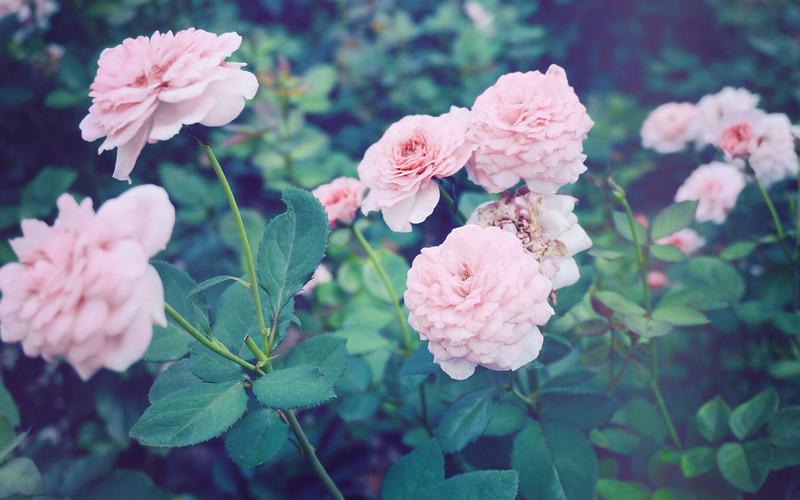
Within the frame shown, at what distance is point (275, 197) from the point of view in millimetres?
2436

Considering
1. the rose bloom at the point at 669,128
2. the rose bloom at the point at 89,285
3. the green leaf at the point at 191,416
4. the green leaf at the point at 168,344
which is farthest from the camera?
the rose bloom at the point at 669,128

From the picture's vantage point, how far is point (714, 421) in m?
1.12

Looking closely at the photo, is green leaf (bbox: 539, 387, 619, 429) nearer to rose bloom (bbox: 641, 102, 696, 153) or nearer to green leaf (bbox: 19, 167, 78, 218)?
rose bloom (bbox: 641, 102, 696, 153)

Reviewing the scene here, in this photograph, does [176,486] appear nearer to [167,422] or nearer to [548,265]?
[167,422]

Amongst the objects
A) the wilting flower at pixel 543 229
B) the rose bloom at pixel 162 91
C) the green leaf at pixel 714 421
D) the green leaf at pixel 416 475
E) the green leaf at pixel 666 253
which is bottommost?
the green leaf at pixel 714 421

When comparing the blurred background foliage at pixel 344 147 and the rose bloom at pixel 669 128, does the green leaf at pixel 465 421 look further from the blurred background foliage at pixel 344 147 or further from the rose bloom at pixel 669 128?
the rose bloom at pixel 669 128

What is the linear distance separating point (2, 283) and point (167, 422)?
0.27 m

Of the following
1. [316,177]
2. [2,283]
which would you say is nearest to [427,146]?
[2,283]

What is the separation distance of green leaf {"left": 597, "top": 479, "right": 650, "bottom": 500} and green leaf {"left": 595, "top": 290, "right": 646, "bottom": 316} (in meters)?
0.37

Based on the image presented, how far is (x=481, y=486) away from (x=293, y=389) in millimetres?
342

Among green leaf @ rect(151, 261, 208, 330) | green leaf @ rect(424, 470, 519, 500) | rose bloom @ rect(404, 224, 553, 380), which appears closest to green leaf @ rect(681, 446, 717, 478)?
green leaf @ rect(424, 470, 519, 500)

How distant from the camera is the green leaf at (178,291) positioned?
2.96 feet

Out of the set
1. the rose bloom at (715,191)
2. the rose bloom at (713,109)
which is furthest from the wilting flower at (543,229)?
the rose bloom at (713,109)

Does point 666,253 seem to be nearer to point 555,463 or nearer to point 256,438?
point 555,463
